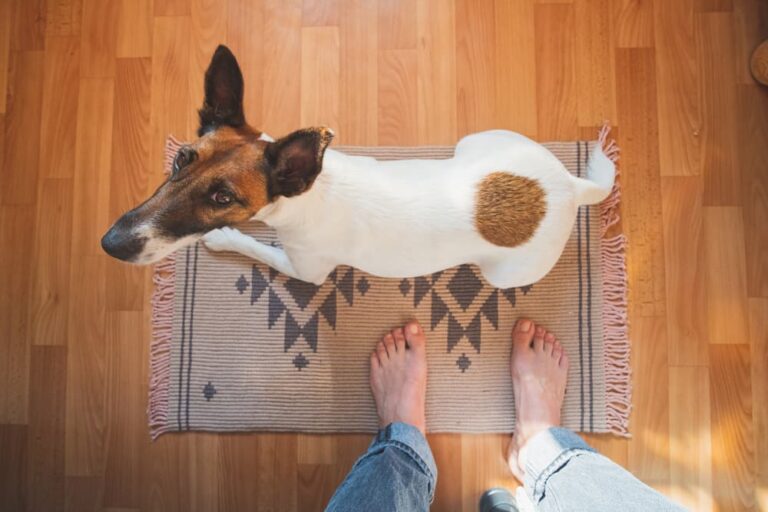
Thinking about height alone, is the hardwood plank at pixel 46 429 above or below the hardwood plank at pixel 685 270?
below

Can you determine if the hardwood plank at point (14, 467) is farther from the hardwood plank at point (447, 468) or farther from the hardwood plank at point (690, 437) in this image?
the hardwood plank at point (690, 437)

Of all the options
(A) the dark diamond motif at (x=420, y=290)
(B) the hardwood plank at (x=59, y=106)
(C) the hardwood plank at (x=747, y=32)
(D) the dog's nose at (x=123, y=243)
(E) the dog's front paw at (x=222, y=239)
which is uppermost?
(C) the hardwood plank at (x=747, y=32)

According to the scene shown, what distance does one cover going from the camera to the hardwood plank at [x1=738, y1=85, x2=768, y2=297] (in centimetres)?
206

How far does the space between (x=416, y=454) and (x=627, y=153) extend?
52.0 inches

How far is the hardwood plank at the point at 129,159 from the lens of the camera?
2107mm

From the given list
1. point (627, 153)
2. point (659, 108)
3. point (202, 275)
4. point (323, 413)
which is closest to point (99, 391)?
point (202, 275)

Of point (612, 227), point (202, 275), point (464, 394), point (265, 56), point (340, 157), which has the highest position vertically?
point (265, 56)

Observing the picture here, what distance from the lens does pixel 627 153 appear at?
2.10m

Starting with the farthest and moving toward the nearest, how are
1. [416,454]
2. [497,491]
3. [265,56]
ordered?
[265,56] < [497,491] < [416,454]

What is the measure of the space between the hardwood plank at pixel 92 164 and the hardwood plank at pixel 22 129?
0.54ft

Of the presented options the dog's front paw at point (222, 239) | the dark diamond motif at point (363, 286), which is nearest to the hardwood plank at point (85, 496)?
the dog's front paw at point (222, 239)

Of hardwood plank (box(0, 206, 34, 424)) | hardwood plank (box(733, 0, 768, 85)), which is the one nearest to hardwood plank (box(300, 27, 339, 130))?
hardwood plank (box(0, 206, 34, 424))

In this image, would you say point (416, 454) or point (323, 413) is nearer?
point (416, 454)

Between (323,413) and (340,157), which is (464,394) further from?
(340,157)
